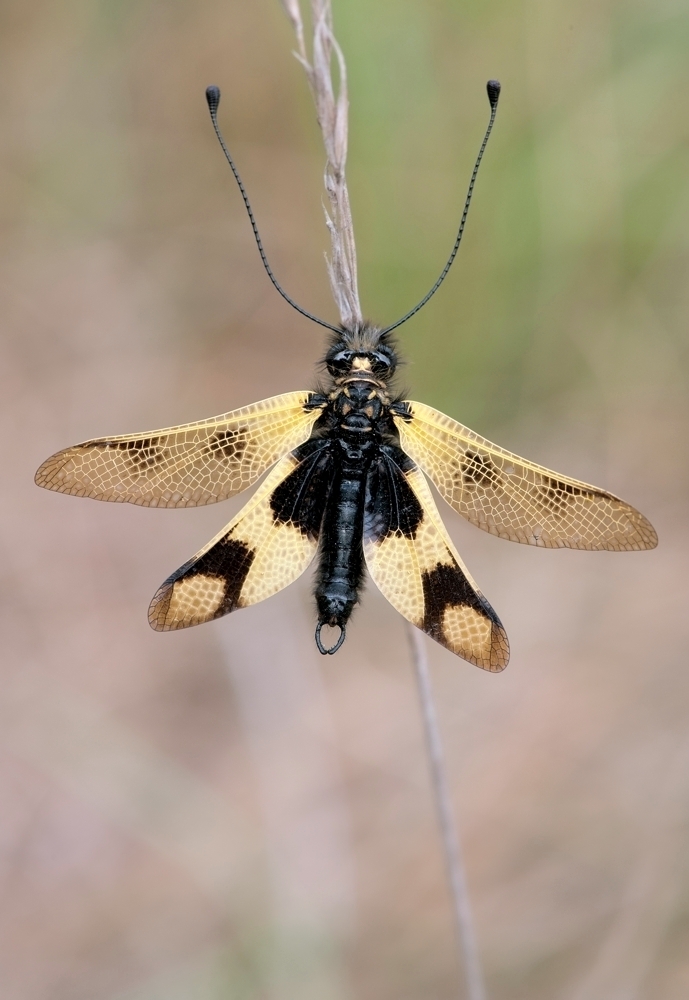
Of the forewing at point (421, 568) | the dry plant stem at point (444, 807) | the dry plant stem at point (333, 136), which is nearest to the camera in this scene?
the dry plant stem at point (333, 136)

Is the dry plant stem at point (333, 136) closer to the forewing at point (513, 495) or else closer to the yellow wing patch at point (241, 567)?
the forewing at point (513, 495)

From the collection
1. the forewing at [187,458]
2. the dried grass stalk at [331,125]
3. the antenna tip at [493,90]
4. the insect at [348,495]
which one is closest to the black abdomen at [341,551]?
the insect at [348,495]

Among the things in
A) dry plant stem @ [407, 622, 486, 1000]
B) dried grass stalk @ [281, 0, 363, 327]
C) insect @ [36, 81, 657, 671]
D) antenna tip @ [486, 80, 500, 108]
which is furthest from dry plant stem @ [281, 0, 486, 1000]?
dry plant stem @ [407, 622, 486, 1000]

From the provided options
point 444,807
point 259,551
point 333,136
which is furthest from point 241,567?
point 333,136

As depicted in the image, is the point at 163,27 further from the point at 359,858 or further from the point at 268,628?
the point at 359,858

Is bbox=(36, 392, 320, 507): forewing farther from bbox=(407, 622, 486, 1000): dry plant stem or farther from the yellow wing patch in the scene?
bbox=(407, 622, 486, 1000): dry plant stem
